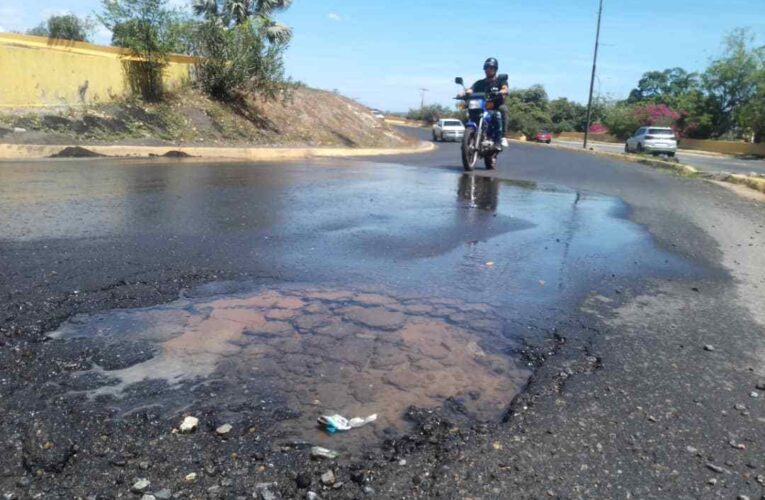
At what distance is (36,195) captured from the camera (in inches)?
300

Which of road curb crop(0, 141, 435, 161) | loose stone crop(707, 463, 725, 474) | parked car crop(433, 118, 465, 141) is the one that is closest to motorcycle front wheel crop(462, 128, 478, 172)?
road curb crop(0, 141, 435, 161)

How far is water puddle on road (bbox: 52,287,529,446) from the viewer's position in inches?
107

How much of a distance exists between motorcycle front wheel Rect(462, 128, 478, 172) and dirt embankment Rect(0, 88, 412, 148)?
869 cm

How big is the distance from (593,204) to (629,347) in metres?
6.45

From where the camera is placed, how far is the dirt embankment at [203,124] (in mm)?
15398

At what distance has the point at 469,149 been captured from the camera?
13000mm

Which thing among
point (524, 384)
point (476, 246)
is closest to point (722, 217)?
point (476, 246)

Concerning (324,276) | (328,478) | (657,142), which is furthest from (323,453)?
(657,142)

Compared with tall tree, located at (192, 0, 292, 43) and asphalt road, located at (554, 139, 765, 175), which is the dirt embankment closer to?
tall tree, located at (192, 0, 292, 43)

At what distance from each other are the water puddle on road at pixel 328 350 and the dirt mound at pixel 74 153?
37.7ft

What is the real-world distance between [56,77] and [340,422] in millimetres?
18401

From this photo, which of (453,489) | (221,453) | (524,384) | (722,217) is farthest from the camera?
(722,217)

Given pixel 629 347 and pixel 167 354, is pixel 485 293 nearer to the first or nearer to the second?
pixel 629 347

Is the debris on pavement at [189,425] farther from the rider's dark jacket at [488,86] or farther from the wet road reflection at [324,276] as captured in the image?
the rider's dark jacket at [488,86]
